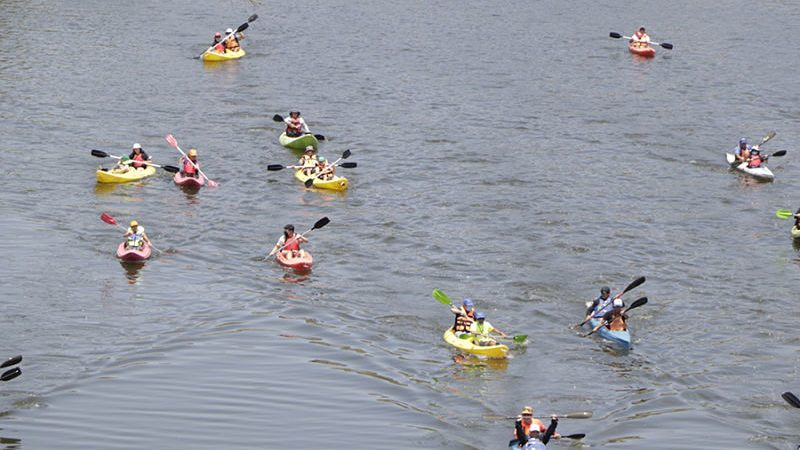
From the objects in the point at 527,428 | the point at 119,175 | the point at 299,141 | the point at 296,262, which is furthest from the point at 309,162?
the point at 527,428

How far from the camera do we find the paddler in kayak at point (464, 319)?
34.9 metres

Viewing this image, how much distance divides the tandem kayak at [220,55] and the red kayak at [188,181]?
65.0ft

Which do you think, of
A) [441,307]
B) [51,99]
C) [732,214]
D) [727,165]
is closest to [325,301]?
[441,307]

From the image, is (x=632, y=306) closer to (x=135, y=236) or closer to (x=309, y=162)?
(x=135, y=236)

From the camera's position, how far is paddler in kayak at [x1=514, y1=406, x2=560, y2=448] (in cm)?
2811

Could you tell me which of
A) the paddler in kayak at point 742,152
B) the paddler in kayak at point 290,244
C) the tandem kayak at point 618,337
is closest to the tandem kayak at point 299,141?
the paddler in kayak at point 290,244

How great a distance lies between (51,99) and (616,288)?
3090cm

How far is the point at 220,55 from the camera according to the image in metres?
66.8

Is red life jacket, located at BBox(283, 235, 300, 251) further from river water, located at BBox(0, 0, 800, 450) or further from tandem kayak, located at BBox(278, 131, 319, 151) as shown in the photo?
tandem kayak, located at BBox(278, 131, 319, 151)

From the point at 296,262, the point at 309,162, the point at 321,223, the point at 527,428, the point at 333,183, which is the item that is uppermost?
the point at 309,162

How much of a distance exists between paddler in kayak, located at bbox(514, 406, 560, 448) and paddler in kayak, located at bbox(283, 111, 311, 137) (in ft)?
87.0

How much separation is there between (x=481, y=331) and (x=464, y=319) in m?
0.63

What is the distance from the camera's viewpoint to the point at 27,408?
30.1 metres

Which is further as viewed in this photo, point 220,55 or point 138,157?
point 220,55
